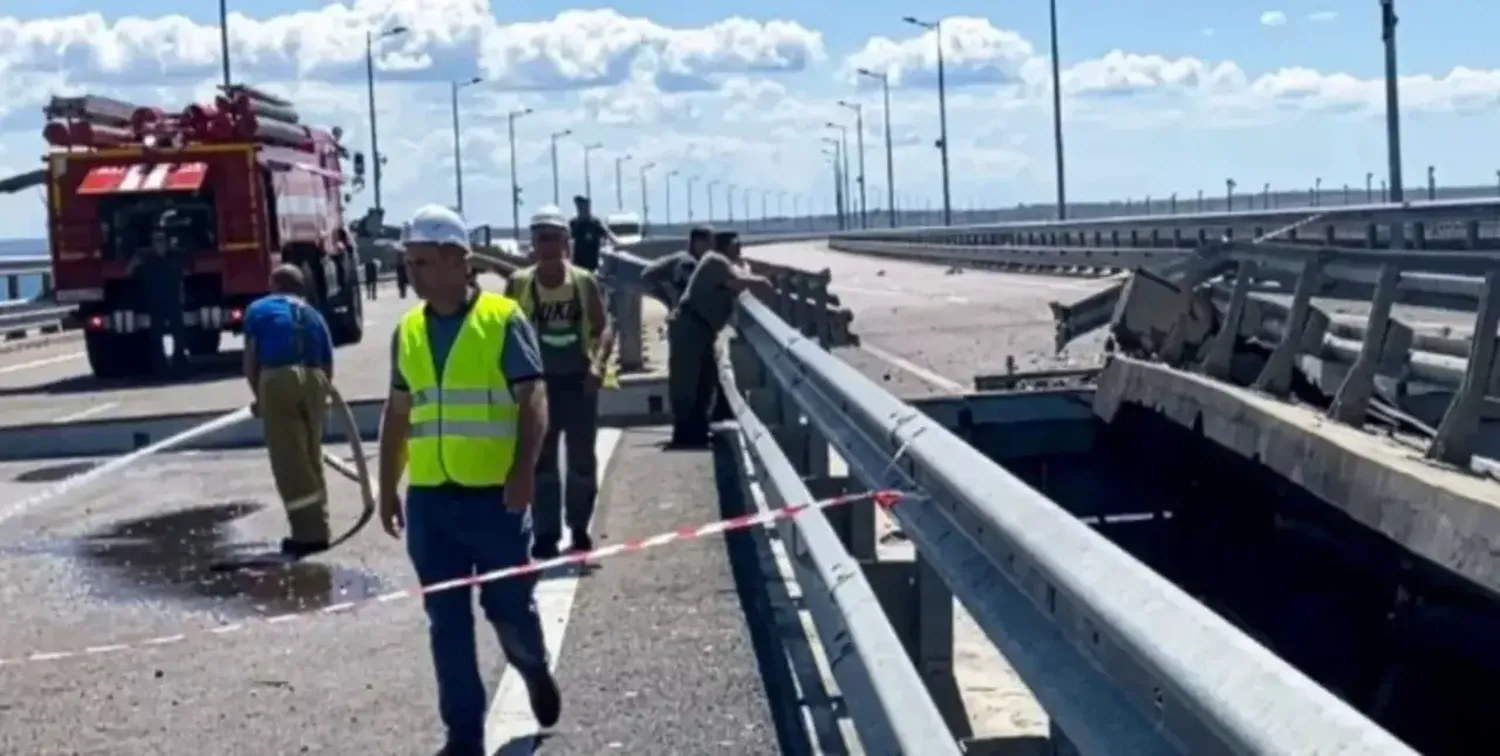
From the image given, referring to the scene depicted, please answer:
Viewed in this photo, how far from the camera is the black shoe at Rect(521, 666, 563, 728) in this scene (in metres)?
7.70

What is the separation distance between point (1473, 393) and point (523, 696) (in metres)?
3.73

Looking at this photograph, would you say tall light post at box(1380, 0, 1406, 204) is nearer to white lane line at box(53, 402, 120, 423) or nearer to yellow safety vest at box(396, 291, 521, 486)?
white lane line at box(53, 402, 120, 423)

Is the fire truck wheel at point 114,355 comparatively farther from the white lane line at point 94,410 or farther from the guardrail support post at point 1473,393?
the guardrail support post at point 1473,393

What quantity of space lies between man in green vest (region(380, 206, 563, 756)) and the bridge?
1.44 ft

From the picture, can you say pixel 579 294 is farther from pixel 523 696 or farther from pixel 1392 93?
pixel 1392 93

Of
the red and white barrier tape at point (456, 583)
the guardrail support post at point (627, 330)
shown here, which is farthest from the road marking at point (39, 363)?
the red and white barrier tape at point (456, 583)

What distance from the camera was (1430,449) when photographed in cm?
952

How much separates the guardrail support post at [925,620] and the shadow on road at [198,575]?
14.4 feet

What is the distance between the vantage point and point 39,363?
121 feet

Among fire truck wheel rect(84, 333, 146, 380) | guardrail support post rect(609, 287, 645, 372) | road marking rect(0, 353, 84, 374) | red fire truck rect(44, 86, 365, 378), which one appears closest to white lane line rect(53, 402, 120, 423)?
red fire truck rect(44, 86, 365, 378)

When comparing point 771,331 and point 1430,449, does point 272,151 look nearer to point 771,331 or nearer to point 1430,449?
point 771,331

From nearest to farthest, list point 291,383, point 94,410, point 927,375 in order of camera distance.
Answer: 1. point 291,383
2. point 927,375
3. point 94,410

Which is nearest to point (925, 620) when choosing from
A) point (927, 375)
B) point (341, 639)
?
point (341, 639)

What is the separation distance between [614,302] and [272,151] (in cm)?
1083
